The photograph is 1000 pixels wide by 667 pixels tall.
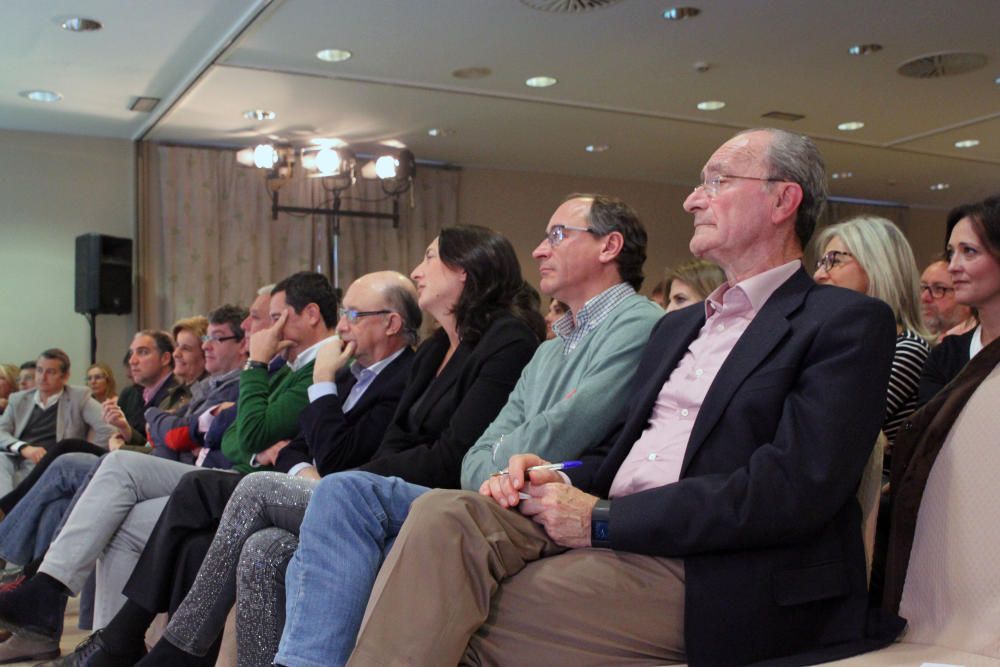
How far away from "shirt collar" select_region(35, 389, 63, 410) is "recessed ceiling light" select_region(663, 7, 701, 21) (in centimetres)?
378

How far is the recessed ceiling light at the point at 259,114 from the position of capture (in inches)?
270

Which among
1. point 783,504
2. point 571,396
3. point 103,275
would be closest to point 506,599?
point 783,504

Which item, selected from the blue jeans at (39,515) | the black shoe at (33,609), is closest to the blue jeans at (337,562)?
the black shoe at (33,609)

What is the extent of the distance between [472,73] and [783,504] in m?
4.96

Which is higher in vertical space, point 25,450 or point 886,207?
point 886,207

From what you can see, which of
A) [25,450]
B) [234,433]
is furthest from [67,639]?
[25,450]

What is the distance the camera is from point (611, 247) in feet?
7.38

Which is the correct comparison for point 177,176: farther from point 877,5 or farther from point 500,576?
point 500,576

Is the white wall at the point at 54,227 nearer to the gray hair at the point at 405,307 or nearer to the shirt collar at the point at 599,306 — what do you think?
the gray hair at the point at 405,307

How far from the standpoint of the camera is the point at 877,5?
4.87 m

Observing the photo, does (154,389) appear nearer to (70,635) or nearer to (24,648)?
(70,635)

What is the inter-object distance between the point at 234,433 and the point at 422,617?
1.80m

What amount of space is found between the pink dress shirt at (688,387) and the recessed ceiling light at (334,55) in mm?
4361

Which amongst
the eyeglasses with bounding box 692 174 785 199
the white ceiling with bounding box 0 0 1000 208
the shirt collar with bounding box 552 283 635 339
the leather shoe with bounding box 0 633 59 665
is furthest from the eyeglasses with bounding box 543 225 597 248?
the white ceiling with bounding box 0 0 1000 208
